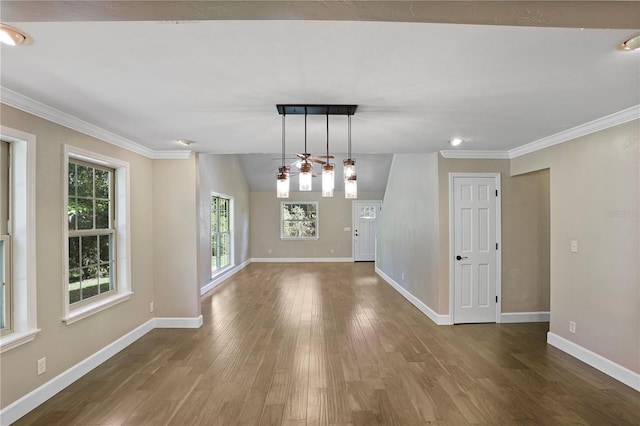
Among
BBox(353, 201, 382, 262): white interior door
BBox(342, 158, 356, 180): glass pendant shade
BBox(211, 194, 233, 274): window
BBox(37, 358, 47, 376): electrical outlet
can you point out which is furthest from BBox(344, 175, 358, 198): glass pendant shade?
BBox(353, 201, 382, 262): white interior door

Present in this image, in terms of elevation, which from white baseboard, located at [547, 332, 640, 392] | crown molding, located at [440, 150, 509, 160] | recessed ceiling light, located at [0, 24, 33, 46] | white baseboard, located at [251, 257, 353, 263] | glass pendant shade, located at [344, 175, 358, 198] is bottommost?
white baseboard, located at [251, 257, 353, 263]

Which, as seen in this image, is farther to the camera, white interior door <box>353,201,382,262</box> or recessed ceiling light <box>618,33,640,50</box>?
white interior door <box>353,201,382,262</box>

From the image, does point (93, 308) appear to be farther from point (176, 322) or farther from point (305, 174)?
point (305, 174)

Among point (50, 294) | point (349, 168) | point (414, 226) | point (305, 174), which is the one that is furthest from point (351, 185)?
point (414, 226)

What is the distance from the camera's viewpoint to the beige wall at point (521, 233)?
420 cm

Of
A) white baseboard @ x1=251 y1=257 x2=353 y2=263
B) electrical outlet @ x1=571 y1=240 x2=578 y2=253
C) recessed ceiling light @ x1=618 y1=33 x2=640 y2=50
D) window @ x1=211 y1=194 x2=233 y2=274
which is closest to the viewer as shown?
recessed ceiling light @ x1=618 y1=33 x2=640 y2=50

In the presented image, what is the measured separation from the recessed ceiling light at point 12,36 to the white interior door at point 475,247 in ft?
14.1

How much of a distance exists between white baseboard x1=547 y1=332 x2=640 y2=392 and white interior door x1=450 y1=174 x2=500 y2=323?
2.74ft

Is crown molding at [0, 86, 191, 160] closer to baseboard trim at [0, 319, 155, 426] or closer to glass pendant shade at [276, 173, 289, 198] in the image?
glass pendant shade at [276, 173, 289, 198]

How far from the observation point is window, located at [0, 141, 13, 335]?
2.21 meters

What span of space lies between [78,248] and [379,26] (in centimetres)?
330

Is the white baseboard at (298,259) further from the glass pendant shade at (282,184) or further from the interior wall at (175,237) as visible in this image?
the glass pendant shade at (282,184)

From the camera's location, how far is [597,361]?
114 inches

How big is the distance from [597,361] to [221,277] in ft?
20.9
